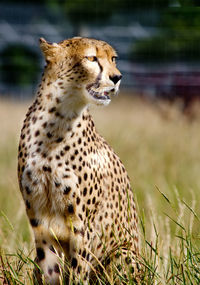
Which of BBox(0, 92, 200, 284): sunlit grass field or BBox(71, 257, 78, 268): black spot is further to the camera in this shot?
BBox(0, 92, 200, 284): sunlit grass field

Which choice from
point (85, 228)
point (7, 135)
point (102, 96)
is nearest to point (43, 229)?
point (85, 228)

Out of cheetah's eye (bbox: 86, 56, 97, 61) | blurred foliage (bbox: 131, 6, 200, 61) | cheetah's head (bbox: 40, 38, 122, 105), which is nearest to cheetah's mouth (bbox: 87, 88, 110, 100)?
cheetah's head (bbox: 40, 38, 122, 105)

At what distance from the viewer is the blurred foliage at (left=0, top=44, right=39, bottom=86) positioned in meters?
12.9

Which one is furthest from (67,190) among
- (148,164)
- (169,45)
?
(169,45)

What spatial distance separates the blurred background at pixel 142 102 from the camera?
7.69 feet

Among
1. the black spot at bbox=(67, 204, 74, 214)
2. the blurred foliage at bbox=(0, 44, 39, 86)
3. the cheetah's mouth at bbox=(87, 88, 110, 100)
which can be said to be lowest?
the black spot at bbox=(67, 204, 74, 214)

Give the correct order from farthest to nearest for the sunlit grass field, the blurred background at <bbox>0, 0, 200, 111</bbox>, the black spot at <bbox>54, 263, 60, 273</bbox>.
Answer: the blurred background at <bbox>0, 0, 200, 111</bbox>
the sunlit grass field
the black spot at <bbox>54, 263, 60, 273</bbox>

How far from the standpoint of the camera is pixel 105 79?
189 centimetres

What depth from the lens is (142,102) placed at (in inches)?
337

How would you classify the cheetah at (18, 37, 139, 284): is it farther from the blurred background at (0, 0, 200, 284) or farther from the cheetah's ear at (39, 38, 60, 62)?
the blurred background at (0, 0, 200, 284)

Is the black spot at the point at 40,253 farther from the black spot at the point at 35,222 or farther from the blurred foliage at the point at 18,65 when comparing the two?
the blurred foliage at the point at 18,65

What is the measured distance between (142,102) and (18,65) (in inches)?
211

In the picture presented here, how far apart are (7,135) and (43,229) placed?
153 inches

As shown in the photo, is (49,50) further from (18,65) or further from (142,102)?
(18,65)
